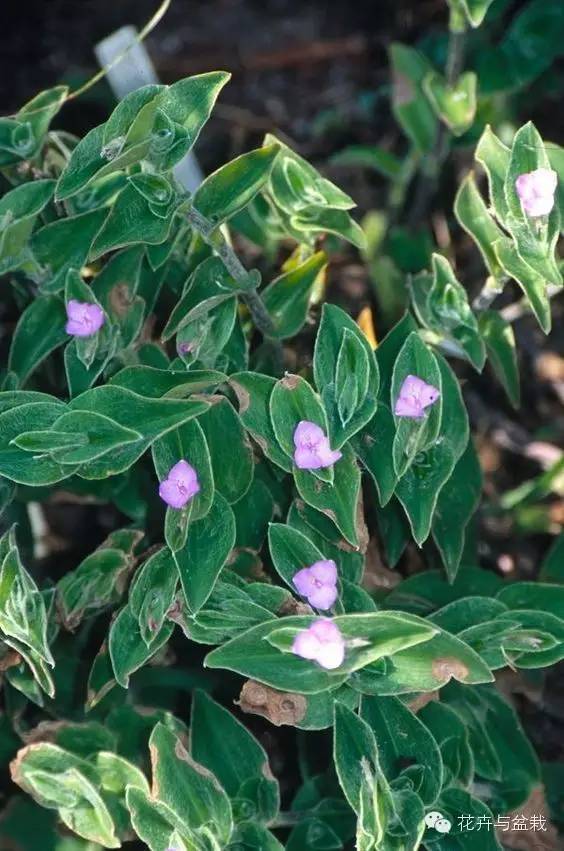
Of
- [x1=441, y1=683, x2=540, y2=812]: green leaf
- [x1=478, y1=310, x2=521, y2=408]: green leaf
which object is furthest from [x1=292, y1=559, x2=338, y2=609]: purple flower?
[x1=478, y1=310, x2=521, y2=408]: green leaf

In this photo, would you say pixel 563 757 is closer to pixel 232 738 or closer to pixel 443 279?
pixel 232 738

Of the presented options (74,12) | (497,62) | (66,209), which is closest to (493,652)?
(66,209)

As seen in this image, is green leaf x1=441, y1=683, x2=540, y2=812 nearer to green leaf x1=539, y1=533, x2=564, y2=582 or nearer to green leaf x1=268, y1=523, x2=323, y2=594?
green leaf x1=539, y1=533, x2=564, y2=582

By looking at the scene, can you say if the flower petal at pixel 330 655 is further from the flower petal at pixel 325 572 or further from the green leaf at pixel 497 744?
the green leaf at pixel 497 744

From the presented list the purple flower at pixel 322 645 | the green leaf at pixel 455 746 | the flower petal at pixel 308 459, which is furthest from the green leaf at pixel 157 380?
the green leaf at pixel 455 746

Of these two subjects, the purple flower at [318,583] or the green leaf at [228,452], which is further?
the green leaf at [228,452]

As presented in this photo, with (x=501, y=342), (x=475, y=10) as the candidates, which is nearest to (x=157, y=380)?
(x=501, y=342)
